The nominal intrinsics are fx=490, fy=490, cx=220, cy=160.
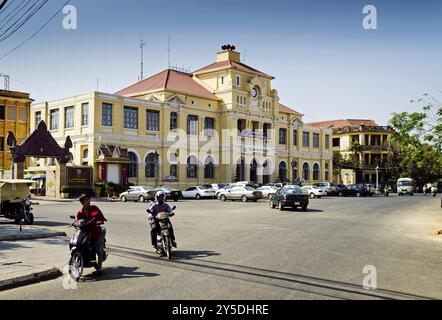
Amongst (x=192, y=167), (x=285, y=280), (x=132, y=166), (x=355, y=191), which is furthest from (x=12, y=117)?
(x=285, y=280)

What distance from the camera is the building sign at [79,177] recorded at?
4444 centimetres

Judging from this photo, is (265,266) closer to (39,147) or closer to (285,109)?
(39,147)

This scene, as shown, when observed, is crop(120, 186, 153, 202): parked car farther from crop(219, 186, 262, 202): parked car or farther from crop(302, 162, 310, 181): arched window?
crop(302, 162, 310, 181): arched window

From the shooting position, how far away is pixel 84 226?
9.64 m

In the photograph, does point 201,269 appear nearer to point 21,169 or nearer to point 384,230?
point 384,230

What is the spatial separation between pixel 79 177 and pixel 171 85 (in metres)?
17.8

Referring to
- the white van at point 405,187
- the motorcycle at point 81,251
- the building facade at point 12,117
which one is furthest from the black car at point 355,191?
the motorcycle at point 81,251

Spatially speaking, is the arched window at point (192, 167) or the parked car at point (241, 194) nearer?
the parked car at point (241, 194)

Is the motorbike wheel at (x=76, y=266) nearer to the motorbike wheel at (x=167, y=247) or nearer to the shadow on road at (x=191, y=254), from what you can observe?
the motorbike wheel at (x=167, y=247)

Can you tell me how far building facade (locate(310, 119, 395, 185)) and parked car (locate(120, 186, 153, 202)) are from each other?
56.3 meters

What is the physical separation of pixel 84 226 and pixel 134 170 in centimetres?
4152

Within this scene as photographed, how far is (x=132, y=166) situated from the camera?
5056 centimetres

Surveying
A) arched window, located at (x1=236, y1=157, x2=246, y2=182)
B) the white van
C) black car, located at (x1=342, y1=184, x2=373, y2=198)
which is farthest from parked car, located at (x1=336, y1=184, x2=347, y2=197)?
the white van

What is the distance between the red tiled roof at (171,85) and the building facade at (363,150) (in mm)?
39180
